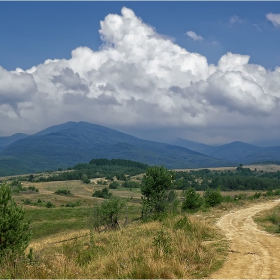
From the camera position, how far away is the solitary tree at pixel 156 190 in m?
35.2

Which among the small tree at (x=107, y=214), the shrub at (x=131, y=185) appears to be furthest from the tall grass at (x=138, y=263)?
the shrub at (x=131, y=185)

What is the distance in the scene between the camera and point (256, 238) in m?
15.9

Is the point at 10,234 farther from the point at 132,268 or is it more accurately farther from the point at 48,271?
the point at 132,268

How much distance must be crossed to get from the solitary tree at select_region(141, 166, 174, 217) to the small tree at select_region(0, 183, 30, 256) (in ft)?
61.7

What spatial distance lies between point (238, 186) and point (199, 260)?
149 m

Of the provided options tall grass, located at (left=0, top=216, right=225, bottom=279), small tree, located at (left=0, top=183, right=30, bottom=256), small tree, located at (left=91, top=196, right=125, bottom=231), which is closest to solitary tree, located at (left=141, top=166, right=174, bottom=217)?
small tree, located at (left=91, top=196, right=125, bottom=231)

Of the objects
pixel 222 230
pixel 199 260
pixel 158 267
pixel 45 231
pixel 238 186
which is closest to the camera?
pixel 158 267

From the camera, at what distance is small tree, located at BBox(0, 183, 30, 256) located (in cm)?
1645

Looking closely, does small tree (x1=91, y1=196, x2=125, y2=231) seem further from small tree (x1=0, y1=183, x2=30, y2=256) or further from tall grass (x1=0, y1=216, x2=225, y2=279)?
tall grass (x1=0, y1=216, x2=225, y2=279)

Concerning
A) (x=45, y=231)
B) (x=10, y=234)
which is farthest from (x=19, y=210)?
(x=45, y=231)

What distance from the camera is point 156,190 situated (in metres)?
35.7

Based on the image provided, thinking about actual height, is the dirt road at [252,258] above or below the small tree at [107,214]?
above

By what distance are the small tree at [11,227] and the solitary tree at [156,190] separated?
18.8 metres

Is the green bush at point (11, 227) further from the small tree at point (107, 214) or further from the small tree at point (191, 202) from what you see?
the small tree at point (191, 202)
